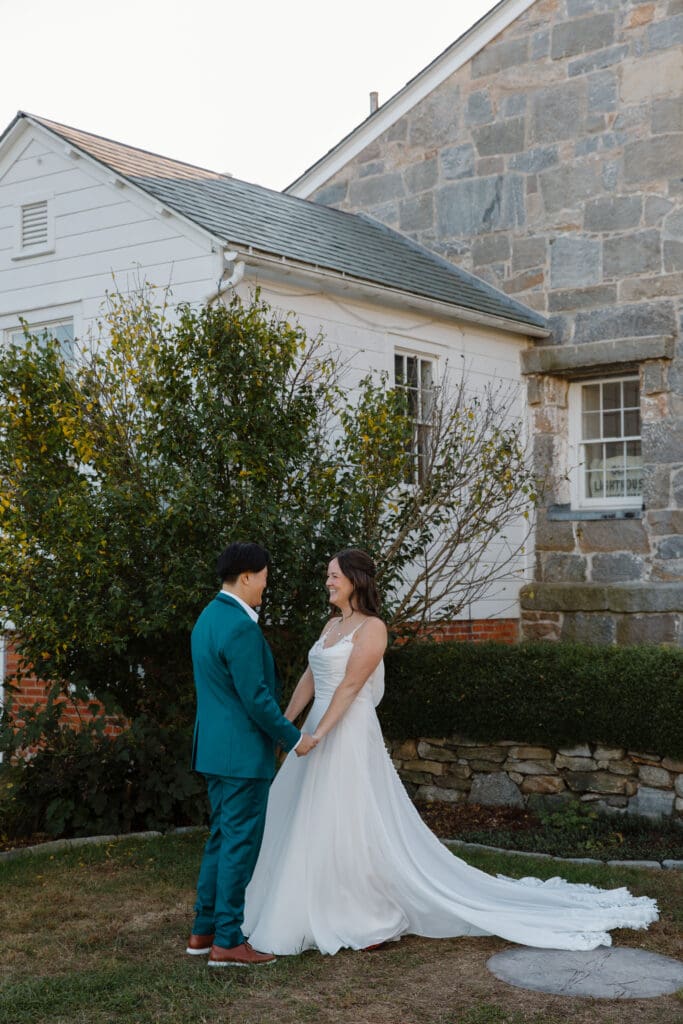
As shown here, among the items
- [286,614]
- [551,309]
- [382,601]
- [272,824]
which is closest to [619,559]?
[551,309]

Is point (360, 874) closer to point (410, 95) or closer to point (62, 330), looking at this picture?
point (62, 330)

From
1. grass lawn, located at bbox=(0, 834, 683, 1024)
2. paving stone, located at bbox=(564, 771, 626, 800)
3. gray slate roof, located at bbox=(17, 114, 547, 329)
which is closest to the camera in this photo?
grass lawn, located at bbox=(0, 834, 683, 1024)

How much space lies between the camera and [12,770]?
28.0 feet

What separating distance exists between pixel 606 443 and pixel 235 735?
8.31 metres

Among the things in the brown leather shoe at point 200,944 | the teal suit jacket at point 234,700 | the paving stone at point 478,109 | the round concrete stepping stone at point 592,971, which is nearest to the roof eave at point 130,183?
the paving stone at point 478,109

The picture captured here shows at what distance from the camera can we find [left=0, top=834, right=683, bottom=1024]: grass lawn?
4.93 m

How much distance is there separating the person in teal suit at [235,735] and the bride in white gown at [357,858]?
32 cm

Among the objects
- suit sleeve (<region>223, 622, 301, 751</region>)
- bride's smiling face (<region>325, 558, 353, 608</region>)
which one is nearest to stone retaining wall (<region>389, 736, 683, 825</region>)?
bride's smiling face (<region>325, 558, 353, 608</region>)

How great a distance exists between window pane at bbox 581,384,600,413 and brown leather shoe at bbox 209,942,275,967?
877 cm

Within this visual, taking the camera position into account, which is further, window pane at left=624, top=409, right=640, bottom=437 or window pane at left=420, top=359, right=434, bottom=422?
window pane at left=624, top=409, right=640, bottom=437

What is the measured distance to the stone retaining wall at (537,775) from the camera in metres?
8.52

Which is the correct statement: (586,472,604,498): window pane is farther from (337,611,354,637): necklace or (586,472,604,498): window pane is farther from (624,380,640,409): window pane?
(337,611,354,637): necklace

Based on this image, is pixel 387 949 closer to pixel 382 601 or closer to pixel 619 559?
pixel 382 601

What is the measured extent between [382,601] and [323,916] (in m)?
3.61
